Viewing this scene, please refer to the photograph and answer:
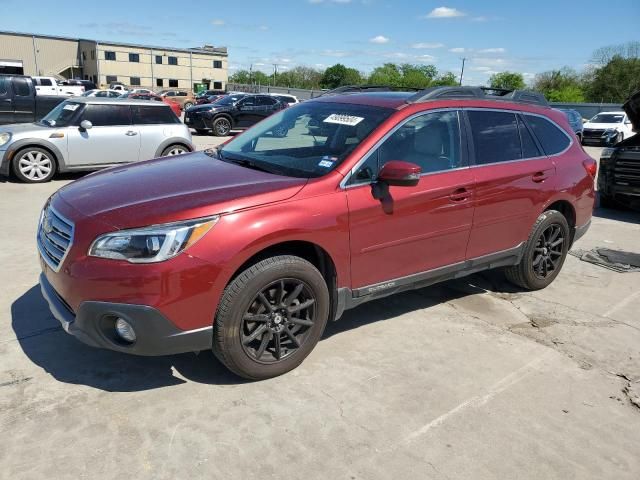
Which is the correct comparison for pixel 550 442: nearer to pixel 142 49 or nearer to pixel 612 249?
pixel 612 249

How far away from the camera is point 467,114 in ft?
13.9

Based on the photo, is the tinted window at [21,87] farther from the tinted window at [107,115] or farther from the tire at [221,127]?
the tire at [221,127]

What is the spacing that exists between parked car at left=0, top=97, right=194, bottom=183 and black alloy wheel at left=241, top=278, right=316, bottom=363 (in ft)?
24.5

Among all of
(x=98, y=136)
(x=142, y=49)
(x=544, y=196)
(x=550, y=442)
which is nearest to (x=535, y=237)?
(x=544, y=196)

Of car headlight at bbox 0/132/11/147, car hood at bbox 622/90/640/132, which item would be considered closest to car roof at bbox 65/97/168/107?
car headlight at bbox 0/132/11/147

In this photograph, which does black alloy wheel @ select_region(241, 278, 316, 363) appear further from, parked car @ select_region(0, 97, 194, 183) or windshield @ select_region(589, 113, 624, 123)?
windshield @ select_region(589, 113, 624, 123)

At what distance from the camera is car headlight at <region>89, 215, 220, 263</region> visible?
2824 mm

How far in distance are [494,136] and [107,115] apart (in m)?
7.69

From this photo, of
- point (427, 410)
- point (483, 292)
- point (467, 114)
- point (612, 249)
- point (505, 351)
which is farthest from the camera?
point (612, 249)

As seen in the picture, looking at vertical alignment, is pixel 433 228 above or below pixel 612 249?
above

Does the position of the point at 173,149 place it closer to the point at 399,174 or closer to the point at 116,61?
the point at 399,174

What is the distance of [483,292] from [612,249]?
2.81 m

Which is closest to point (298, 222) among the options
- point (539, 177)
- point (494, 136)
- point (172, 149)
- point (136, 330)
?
point (136, 330)

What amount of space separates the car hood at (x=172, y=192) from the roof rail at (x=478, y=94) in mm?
1351
